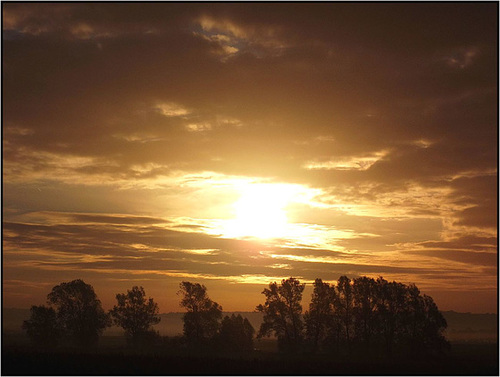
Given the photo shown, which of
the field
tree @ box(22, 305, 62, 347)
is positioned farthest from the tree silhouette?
tree @ box(22, 305, 62, 347)

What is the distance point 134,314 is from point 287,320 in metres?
32.9

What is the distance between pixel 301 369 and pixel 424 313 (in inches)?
1883

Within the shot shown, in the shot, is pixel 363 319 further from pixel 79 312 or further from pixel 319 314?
pixel 79 312

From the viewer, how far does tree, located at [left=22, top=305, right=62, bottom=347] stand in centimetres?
10412

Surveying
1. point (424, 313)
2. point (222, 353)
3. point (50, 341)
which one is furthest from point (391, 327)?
point (50, 341)

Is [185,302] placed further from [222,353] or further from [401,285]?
[401,285]

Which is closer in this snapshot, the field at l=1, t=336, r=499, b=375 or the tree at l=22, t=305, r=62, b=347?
the field at l=1, t=336, r=499, b=375

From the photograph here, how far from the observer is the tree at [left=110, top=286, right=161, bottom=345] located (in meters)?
110

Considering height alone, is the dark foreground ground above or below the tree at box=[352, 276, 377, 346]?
below

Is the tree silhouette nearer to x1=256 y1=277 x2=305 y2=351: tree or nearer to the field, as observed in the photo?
x1=256 y1=277 x2=305 y2=351: tree

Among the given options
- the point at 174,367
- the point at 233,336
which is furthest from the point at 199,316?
the point at 174,367

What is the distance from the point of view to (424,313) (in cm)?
10075

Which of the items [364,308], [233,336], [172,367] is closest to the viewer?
[172,367]

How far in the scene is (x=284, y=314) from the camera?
326ft
